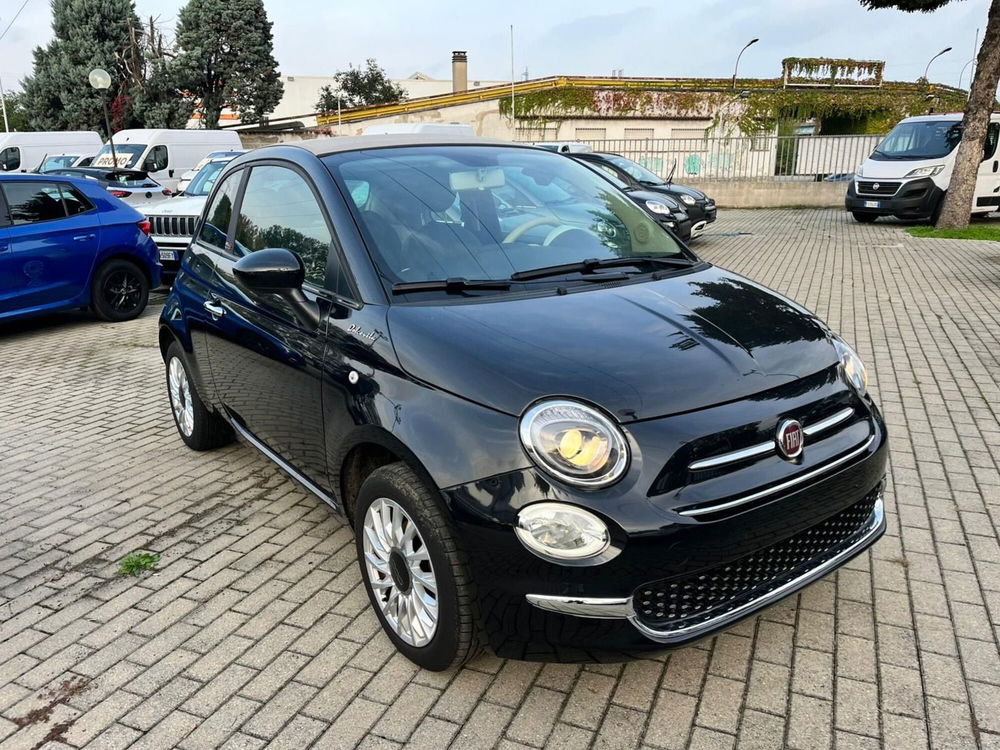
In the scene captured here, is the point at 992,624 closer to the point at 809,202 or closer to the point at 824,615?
the point at 824,615

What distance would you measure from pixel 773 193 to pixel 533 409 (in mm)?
23226

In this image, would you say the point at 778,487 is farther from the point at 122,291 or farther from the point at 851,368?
the point at 122,291

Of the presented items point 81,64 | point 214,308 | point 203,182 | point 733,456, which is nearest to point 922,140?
point 203,182

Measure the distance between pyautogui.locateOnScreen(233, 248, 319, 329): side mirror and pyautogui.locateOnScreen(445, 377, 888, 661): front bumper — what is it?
1172mm

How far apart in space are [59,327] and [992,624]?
9518 mm

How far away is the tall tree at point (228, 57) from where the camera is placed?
41031 millimetres

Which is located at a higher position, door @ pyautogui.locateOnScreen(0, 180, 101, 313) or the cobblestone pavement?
door @ pyautogui.locateOnScreen(0, 180, 101, 313)

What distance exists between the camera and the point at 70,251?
846cm

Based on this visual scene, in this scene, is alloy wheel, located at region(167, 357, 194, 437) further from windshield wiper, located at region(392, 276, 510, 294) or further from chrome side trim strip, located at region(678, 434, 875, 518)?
chrome side trim strip, located at region(678, 434, 875, 518)

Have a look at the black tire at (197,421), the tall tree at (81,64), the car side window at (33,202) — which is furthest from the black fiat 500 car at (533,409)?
the tall tree at (81,64)

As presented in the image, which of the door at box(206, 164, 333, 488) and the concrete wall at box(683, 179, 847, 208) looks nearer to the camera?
the door at box(206, 164, 333, 488)

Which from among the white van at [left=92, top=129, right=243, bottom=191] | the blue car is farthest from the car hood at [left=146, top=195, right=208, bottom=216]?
the white van at [left=92, top=129, right=243, bottom=191]

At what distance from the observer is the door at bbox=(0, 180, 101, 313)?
802 centimetres

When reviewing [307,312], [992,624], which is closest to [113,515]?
[307,312]
